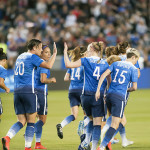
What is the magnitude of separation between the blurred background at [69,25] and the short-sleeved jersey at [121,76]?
43.1 ft

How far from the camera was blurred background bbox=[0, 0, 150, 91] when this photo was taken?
22.9 m

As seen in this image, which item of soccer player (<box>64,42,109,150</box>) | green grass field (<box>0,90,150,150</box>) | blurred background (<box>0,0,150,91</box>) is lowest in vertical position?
green grass field (<box>0,90,150,150</box>)

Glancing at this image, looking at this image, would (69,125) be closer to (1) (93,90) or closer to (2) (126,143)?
(2) (126,143)

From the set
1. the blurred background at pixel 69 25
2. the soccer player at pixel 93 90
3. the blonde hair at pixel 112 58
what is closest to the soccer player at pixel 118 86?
the soccer player at pixel 93 90

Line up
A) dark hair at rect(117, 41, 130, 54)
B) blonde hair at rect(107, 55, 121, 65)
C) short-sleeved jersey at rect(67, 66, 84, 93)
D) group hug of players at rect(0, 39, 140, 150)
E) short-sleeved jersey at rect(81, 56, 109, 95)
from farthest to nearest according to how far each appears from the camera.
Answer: short-sleeved jersey at rect(67, 66, 84, 93) < dark hair at rect(117, 41, 130, 54) < blonde hair at rect(107, 55, 121, 65) < short-sleeved jersey at rect(81, 56, 109, 95) < group hug of players at rect(0, 39, 140, 150)

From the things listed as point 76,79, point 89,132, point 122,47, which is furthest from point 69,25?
point 89,132

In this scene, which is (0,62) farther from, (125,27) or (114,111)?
(125,27)

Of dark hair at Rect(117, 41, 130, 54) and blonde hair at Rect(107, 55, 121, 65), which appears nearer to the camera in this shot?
blonde hair at Rect(107, 55, 121, 65)

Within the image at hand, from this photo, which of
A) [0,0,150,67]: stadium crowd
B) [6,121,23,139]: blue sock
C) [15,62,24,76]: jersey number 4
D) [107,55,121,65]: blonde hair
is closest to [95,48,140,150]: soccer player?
[107,55,121,65]: blonde hair

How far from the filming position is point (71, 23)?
25.1 meters

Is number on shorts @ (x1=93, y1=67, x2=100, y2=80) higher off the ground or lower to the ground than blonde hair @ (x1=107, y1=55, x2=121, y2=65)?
lower

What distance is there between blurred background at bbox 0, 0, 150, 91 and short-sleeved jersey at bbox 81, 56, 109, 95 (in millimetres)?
12962

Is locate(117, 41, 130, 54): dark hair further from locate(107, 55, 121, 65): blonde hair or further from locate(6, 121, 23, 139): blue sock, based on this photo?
locate(6, 121, 23, 139): blue sock

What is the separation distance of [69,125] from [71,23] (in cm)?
1248
